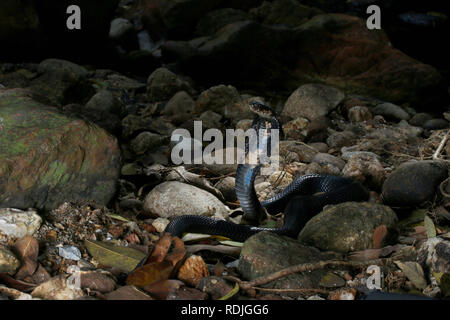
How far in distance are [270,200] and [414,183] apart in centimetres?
107

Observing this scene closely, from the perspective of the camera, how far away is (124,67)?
9.97 metres

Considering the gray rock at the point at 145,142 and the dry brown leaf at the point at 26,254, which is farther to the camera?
the gray rock at the point at 145,142

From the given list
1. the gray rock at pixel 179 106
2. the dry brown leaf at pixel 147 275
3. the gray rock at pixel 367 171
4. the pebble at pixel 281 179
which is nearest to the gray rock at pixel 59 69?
the gray rock at pixel 179 106

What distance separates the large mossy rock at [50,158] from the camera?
2.54 m

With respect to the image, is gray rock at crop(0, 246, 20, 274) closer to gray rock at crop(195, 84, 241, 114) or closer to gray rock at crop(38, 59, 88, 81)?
gray rock at crop(195, 84, 241, 114)

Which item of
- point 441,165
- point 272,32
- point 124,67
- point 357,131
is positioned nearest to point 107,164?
point 441,165

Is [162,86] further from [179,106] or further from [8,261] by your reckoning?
[8,261]

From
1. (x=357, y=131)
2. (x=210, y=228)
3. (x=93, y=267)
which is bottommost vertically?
(x=357, y=131)

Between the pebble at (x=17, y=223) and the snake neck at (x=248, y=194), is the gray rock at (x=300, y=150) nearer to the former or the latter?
the snake neck at (x=248, y=194)

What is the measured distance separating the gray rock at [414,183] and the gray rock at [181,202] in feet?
3.98

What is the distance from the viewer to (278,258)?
2.18 m
